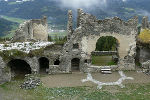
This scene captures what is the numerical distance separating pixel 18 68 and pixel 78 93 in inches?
425

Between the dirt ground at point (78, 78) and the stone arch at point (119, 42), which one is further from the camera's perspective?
the stone arch at point (119, 42)

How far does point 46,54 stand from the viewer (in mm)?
35531

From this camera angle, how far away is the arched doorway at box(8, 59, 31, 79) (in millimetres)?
36366

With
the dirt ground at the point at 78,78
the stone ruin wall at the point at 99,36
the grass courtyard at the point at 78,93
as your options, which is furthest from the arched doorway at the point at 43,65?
the grass courtyard at the point at 78,93

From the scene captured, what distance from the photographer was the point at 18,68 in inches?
1502

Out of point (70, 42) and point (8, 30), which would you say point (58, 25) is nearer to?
point (8, 30)

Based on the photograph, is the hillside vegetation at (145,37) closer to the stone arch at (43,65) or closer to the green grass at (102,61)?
the green grass at (102,61)

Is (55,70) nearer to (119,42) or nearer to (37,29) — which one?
(119,42)

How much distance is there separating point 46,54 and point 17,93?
6.55 m

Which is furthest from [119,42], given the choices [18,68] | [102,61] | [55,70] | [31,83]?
[18,68]

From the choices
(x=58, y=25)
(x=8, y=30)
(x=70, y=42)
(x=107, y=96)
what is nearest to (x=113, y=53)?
(x=70, y=42)

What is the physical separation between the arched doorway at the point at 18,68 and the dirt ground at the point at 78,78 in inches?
136

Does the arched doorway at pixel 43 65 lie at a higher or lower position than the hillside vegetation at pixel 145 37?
lower

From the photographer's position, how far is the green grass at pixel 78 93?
3020cm
